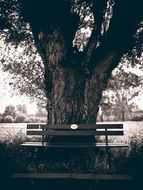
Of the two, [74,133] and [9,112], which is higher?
[9,112]

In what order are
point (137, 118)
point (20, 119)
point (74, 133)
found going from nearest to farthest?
point (74, 133) → point (20, 119) → point (137, 118)

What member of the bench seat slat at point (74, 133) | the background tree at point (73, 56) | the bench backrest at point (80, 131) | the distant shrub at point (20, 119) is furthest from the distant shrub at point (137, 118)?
the bench seat slat at point (74, 133)

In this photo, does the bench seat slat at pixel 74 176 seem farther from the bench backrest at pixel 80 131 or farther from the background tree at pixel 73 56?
the background tree at pixel 73 56

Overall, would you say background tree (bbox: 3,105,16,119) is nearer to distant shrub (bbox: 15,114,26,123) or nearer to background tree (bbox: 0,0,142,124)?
distant shrub (bbox: 15,114,26,123)

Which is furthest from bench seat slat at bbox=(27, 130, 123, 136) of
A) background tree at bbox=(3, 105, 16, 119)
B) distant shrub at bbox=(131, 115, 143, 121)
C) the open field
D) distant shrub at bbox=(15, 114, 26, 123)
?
background tree at bbox=(3, 105, 16, 119)

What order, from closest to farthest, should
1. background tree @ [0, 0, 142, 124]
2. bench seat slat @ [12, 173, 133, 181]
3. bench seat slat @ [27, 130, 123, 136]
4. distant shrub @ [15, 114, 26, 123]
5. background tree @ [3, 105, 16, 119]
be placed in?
bench seat slat @ [12, 173, 133, 181] < bench seat slat @ [27, 130, 123, 136] < background tree @ [0, 0, 142, 124] < distant shrub @ [15, 114, 26, 123] < background tree @ [3, 105, 16, 119]

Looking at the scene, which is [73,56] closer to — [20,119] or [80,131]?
[80,131]

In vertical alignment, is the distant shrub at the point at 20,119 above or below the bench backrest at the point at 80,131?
above

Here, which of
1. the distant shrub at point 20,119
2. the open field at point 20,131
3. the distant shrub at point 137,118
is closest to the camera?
the open field at point 20,131

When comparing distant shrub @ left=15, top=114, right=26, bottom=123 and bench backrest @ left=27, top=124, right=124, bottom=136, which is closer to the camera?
bench backrest @ left=27, top=124, right=124, bottom=136

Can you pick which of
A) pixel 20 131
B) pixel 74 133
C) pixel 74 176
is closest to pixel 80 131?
pixel 74 133

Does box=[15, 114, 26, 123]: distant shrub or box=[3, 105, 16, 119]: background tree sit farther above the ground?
box=[3, 105, 16, 119]: background tree

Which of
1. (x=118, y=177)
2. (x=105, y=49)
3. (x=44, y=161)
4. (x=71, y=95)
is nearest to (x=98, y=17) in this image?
(x=105, y=49)

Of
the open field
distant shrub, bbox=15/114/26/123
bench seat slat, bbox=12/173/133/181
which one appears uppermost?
distant shrub, bbox=15/114/26/123
